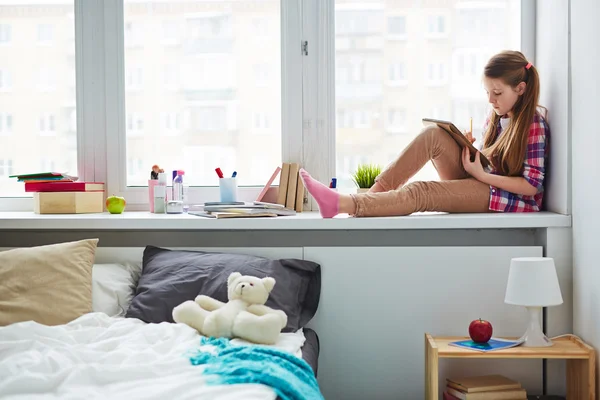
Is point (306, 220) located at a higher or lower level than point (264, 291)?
higher

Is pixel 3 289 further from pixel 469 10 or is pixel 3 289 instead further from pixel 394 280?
pixel 469 10

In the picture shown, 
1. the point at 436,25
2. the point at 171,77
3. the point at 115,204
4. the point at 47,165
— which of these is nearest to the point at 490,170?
the point at 436,25

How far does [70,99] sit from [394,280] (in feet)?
5.29

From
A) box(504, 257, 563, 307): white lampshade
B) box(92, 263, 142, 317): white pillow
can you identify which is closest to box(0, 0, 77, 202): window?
box(92, 263, 142, 317): white pillow

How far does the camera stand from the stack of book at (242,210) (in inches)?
93.7

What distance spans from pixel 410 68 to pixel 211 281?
1.22 m

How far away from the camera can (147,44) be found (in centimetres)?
274

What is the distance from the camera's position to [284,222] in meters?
2.35

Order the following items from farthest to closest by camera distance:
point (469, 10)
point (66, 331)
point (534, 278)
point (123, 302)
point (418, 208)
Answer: point (469, 10) < point (418, 208) < point (123, 302) < point (534, 278) < point (66, 331)

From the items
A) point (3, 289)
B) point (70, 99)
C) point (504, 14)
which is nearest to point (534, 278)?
point (504, 14)

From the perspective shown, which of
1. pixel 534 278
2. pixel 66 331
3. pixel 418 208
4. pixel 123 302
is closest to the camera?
pixel 66 331

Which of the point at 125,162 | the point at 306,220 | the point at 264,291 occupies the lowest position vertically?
the point at 264,291

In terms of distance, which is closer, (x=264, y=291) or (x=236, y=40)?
(x=264, y=291)

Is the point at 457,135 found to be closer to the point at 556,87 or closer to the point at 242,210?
the point at 556,87
